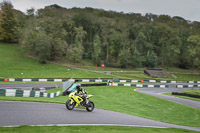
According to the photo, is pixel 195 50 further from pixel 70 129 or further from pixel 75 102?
pixel 70 129

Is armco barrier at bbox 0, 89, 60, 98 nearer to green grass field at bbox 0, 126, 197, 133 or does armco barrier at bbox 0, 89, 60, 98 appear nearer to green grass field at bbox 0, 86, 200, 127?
green grass field at bbox 0, 86, 200, 127

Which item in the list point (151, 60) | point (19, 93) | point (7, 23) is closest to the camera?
point (19, 93)

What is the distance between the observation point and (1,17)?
88188mm

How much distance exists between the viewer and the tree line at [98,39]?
73.7m

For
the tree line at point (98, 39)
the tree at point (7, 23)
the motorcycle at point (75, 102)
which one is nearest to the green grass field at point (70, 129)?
the motorcycle at point (75, 102)

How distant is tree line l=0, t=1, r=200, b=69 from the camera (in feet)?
242

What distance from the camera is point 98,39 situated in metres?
81.1

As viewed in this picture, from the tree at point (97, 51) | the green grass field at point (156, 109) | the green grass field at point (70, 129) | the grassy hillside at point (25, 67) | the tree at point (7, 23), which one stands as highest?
the tree at point (7, 23)

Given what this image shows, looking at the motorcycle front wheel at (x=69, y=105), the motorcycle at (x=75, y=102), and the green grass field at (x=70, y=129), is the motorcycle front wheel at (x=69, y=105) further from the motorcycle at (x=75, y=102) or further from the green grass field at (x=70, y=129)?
the green grass field at (x=70, y=129)

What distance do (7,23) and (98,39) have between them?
131 feet

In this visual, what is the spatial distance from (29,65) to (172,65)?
60145 millimetres

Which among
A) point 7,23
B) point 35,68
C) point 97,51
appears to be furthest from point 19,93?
point 7,23

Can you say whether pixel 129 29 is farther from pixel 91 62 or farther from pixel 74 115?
pixel 74 115

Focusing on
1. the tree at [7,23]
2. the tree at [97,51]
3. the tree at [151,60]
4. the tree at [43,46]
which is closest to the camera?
the tree at [43,46]
